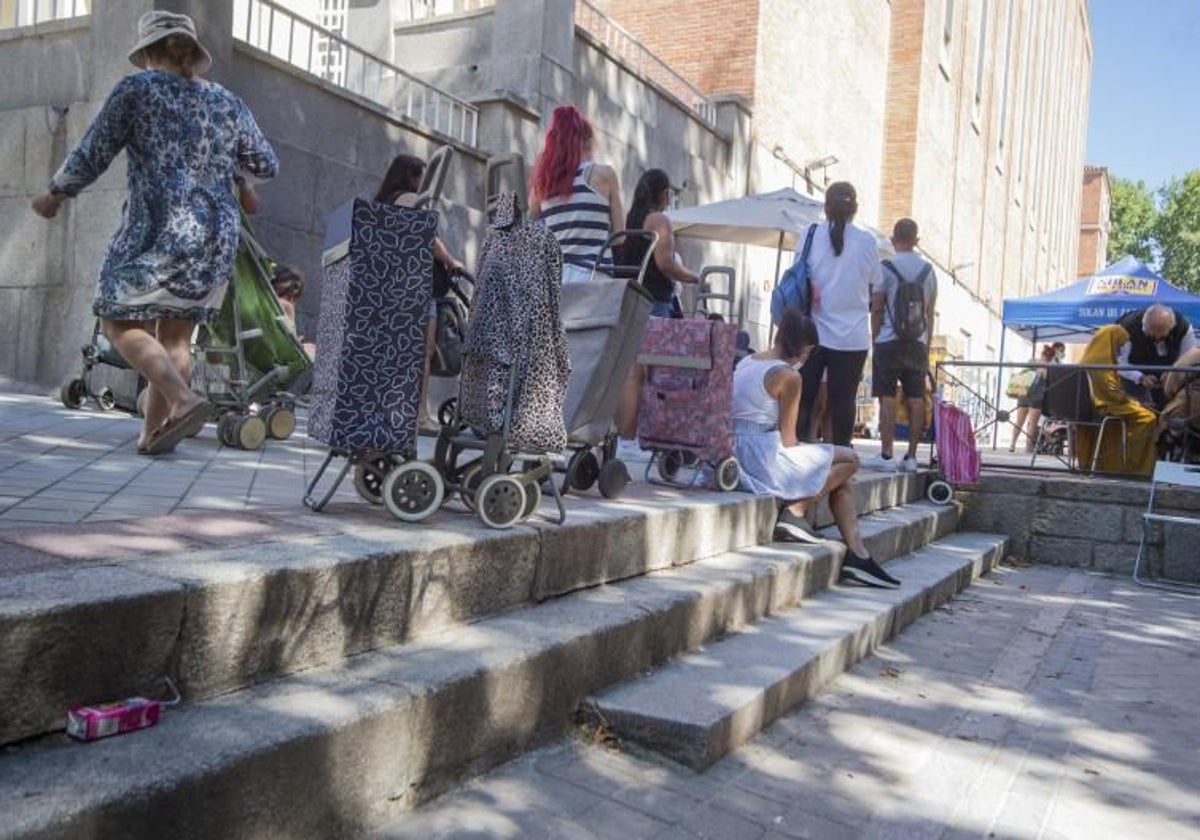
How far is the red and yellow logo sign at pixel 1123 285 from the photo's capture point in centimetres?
1553

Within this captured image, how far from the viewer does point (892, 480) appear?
26.4 feet

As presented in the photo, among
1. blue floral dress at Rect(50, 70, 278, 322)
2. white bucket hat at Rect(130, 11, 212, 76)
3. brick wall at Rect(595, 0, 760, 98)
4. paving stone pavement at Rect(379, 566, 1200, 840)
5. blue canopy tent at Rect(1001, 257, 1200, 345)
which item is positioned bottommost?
paving stone pavement at Rect(379, 566, 1200, 840)

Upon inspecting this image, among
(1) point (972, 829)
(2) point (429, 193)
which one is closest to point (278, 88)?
(2) point (429, 193)

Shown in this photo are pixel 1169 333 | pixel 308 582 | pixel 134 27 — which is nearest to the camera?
pixel 308 582

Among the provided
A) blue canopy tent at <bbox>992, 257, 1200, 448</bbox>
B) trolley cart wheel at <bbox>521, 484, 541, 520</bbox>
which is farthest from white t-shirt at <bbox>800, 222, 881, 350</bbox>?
blue canopy tent at <bbox>992, 257, 1200, 448</bbox>

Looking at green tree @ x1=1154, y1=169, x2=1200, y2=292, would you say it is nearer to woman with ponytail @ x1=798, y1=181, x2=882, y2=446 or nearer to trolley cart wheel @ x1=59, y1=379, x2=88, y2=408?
woman with ponytail @ x1=798, y1=181, x2=882, y2=446

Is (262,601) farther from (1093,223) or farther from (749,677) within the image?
(1093,223)

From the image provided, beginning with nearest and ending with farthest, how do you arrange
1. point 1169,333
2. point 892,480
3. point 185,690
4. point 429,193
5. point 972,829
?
point 185,690 < point 972,829 < point 429,193 < point 892,480 < point 1169,333

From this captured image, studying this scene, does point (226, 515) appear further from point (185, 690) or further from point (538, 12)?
point (538, 12)

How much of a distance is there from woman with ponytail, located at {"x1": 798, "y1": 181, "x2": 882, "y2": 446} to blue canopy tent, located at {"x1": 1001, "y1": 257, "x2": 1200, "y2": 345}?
10.5 metres

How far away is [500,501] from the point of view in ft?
11.2

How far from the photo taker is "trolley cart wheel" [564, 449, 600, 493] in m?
4.59

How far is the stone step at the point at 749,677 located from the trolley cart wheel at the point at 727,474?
2.43 feet

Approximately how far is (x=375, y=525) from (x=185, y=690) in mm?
1056
